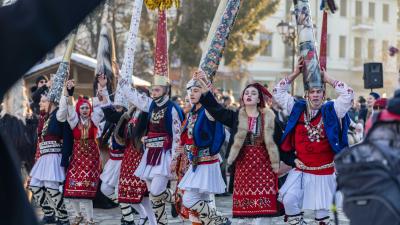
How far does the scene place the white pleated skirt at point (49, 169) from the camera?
29.5 feet

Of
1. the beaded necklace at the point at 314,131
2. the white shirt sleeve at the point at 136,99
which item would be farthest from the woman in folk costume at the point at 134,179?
the beaded necklace at the point at 314,131

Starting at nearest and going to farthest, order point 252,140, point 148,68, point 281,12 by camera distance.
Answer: point 252,140
point 148,68
point 281,12

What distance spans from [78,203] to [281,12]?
117 ft

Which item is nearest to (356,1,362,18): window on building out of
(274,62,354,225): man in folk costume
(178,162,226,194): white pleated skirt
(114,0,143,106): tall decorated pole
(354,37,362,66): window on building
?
(354,37,362,66): window on building

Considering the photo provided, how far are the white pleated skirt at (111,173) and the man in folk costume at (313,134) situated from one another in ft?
9.33

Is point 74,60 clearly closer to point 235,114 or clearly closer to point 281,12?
point 235,114

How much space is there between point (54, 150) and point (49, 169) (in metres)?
0.29

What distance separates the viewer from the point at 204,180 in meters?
7.59

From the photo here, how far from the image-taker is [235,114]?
748 centimetres

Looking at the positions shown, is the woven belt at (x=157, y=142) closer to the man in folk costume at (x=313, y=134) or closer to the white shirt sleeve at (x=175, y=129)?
the white shirt sleeve at (x=175, y=129)

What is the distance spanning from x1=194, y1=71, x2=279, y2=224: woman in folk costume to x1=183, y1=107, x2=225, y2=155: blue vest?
284 millimetres

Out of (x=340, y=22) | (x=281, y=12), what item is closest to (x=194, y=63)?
(x=281, y=12)

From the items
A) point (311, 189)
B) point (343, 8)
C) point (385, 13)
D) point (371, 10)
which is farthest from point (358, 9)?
point (311, 189)

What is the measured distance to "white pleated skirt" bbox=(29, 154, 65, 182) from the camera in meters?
8.98
